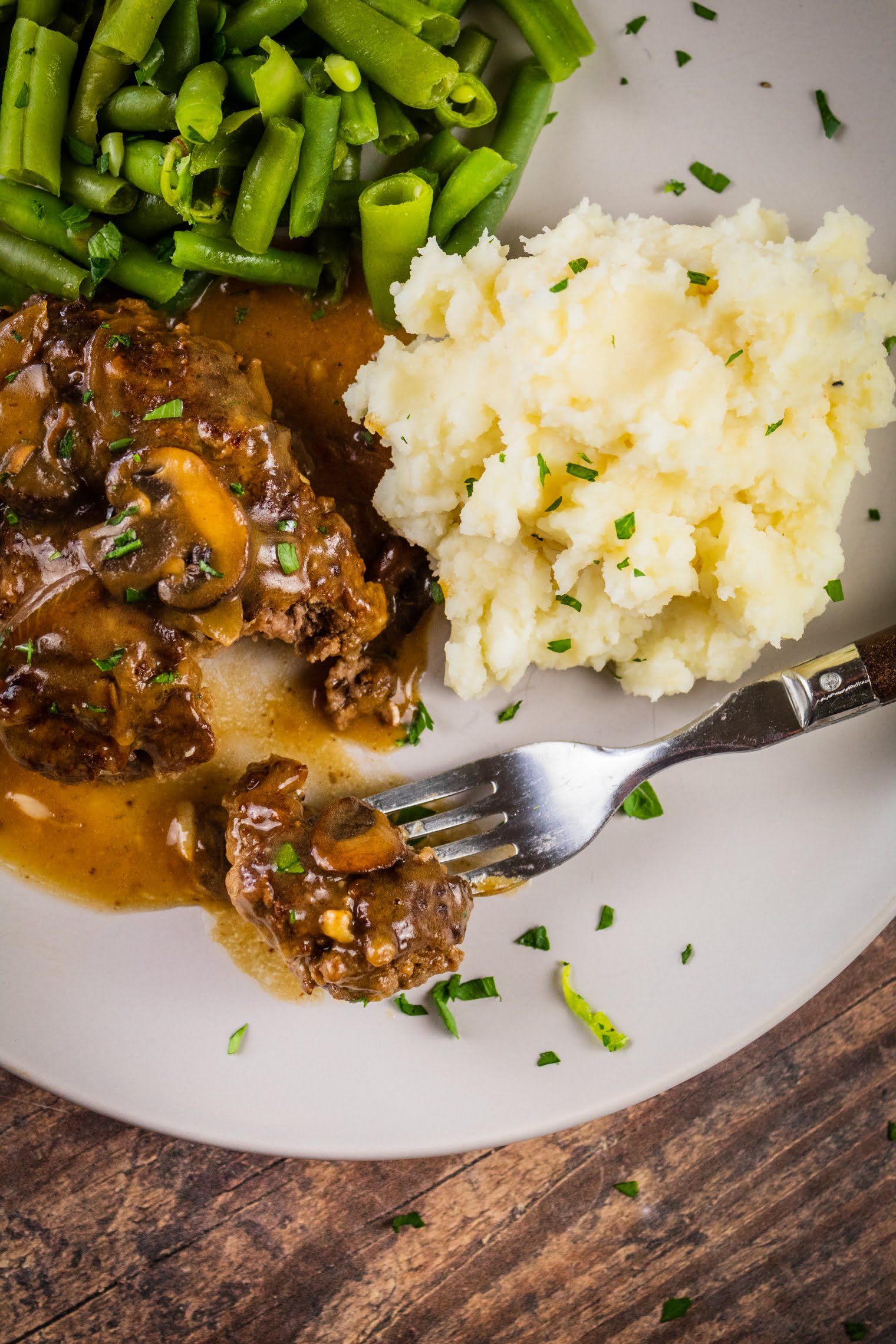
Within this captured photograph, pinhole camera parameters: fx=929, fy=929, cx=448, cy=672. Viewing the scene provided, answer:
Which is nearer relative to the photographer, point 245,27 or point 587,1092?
point 245,27

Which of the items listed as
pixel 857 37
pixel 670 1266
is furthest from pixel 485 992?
pixel 857 37

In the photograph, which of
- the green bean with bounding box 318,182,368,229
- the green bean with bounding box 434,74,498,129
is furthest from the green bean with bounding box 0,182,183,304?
the green bean with bounding box 434,74,498,129

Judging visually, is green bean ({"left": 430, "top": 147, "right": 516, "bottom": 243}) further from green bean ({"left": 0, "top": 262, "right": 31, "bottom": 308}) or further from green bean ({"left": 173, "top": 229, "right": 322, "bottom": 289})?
green bean ({"left": 0, "top": 262, "right": 31, "bottom": 308})

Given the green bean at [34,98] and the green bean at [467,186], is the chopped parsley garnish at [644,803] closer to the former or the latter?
the green bean at [467,186]

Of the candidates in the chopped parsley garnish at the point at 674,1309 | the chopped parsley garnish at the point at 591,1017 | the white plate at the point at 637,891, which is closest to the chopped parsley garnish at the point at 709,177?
the white plate at the point at 637,891

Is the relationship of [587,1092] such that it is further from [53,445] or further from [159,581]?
[53,445]

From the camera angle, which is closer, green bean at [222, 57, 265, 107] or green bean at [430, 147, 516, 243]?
green bean at [222, 57, 265, 107]
